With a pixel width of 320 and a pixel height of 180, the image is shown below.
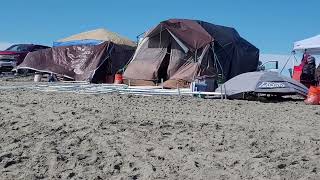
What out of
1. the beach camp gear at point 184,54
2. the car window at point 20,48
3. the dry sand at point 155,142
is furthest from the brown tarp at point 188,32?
the car window at point 20,48

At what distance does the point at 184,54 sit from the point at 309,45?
463 centimetres

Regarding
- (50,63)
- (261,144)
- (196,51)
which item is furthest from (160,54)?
(261,144)

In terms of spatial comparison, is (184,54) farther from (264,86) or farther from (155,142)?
(155,142)

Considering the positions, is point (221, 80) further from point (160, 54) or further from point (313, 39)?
point (313, 39)

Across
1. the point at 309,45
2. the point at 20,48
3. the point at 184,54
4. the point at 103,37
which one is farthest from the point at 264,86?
the point at 20,48

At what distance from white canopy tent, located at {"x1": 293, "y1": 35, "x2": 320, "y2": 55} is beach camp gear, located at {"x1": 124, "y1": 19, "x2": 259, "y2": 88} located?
83.1 inches

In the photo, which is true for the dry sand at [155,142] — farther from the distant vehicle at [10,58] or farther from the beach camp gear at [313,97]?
the distant vehicle at [10,58]

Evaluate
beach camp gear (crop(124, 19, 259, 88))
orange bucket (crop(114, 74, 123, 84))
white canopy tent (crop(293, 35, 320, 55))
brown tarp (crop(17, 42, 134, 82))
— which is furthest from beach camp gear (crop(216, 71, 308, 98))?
brown tarp (crop(17, 42, 134, 82))

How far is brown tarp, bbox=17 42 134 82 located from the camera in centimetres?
1894

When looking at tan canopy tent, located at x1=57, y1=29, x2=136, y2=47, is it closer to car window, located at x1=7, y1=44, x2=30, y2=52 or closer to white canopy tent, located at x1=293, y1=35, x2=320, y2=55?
car window, located at x1=7, y1=44, x2=30, y2=52

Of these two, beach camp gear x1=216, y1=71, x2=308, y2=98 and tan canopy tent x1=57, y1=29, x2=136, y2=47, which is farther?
tan canopy tent x1=57, y1=29, x2=136, y2=47

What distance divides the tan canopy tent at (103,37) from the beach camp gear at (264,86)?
8.66 metres

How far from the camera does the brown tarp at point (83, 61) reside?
1894 cm

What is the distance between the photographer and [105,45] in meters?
19.2
